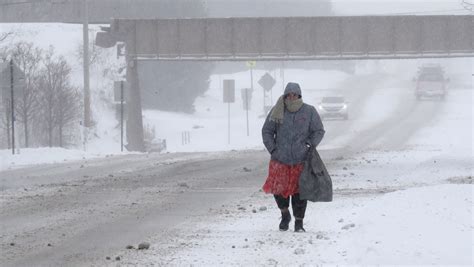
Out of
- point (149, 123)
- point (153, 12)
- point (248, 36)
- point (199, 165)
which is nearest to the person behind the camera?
point (199, 165)

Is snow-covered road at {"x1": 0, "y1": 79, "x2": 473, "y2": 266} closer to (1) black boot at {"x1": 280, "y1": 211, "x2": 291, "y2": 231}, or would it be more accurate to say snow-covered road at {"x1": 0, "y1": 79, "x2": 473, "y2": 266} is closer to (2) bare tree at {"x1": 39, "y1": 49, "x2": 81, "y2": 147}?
(1) black boot at {"x1": 280, "y1": 211, "x2": 291, "y2": 231}

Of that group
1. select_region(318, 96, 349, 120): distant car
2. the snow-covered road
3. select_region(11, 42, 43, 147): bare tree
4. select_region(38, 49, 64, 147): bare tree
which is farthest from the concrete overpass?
select_region(318, 96, 349, 120): distant car

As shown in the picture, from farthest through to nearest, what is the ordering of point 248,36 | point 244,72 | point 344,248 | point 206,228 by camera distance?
point 244,72, point 248,36, point 206,228, point 344,248

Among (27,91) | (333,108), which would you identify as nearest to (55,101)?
(27,91)

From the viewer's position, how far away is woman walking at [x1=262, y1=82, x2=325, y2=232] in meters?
11.3

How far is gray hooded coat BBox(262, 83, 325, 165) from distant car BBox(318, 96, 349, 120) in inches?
2317

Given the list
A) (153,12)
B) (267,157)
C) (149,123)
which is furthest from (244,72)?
(267,157)

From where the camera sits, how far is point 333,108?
70188mm

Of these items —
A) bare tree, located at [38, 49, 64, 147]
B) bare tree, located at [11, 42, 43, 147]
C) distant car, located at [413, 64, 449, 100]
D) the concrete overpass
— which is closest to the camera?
bare tree, located at [11, 42, 43, 147]

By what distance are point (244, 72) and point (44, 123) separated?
6667cm

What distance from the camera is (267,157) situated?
28.5 meters

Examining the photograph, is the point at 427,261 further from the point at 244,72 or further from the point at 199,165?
the point at 244,72

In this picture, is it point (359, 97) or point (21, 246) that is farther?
point (359, 97)

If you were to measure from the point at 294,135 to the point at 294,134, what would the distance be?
14 millimetres
